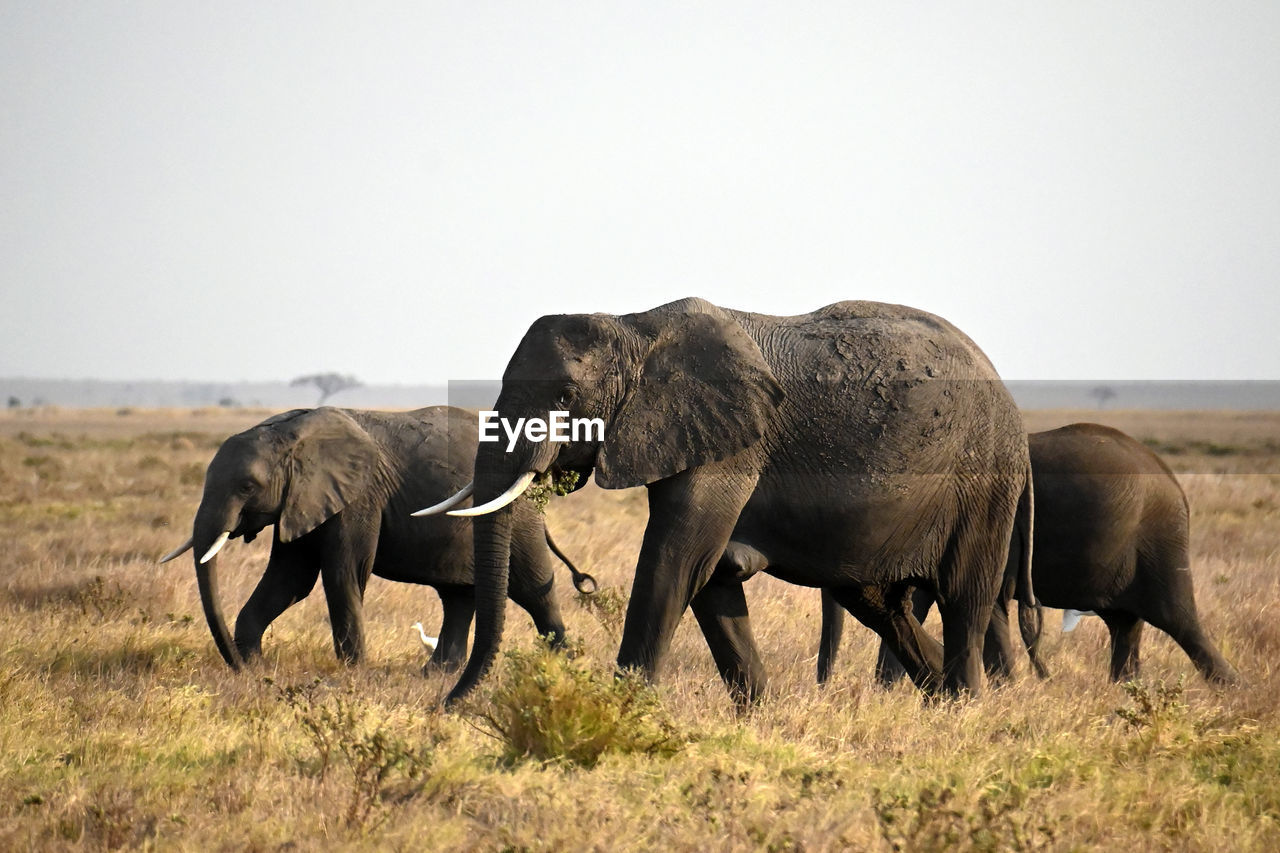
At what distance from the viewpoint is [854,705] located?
8.13 metres

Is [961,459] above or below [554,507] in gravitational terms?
above

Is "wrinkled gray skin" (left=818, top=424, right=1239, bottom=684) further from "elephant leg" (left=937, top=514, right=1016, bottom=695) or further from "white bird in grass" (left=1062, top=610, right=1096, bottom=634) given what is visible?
"white bird in grass" (left=1062, top=610, right=1096, bottom=634)

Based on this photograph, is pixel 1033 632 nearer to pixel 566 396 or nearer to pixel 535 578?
pixel 535 578

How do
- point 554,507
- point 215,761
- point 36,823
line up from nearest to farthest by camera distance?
point 36,823
point 215,761
point 554,507

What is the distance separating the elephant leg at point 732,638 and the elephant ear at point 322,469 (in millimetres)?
3445

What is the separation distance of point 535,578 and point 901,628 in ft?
9.44

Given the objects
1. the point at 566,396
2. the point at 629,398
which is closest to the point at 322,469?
the point at 566,396

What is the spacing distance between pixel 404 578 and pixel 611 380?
3.95 m

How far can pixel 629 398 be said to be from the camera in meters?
7.46

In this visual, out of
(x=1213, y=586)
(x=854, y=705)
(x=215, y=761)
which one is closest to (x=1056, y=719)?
(x=854, y=705)

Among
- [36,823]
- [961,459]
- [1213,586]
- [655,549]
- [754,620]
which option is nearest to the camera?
[36,823]

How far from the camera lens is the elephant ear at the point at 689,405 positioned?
7.32 meters

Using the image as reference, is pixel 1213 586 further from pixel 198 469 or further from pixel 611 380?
pixel 198 469

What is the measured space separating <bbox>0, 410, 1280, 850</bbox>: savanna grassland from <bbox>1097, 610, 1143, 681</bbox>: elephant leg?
0.19 metres
